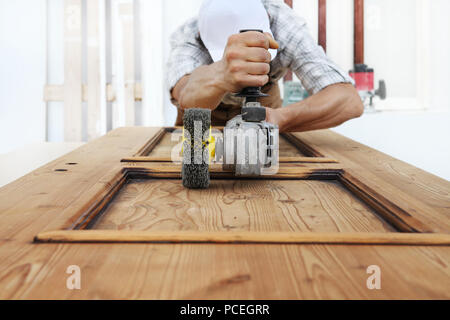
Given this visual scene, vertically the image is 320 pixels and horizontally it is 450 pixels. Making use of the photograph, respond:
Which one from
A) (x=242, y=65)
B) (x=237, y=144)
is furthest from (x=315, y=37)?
(x=237, y=144)

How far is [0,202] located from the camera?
0.62 m

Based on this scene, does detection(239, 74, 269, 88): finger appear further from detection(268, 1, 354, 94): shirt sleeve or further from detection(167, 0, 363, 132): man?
detection(268, 1, 354, 94): shirt sleeve

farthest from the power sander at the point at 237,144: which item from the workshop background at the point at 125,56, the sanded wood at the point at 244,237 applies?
the workshop background at the point at 125,56

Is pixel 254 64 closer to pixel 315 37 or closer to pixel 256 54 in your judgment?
pixel 256 54

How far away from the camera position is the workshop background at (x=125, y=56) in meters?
2.83

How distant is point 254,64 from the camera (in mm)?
907

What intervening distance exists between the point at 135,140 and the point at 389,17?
2.30 metres

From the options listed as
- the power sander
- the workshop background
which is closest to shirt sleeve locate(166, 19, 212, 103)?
the power sander

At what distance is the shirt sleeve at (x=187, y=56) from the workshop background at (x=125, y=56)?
4.24ft

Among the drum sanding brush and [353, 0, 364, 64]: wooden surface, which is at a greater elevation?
[353, 0, 364, 64]: wooden surface

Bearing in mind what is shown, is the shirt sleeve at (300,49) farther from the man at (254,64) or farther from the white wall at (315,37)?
the white wall at (315,37)

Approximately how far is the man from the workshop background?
1.22m

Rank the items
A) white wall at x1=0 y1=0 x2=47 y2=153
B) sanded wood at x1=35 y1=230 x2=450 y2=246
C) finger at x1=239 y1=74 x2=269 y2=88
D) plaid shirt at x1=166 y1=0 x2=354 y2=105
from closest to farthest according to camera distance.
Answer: sanded wood at x1=35 y1=230 x2=450 y2=246 → finger at x1=239 y1=74 x2=269 y2=88 → plaid shirt at x1=166 y1=0 x2=354 y2=105 → white wall at x1=0 y1=0 x2=47 y2=153

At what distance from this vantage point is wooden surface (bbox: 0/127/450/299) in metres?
0.36
